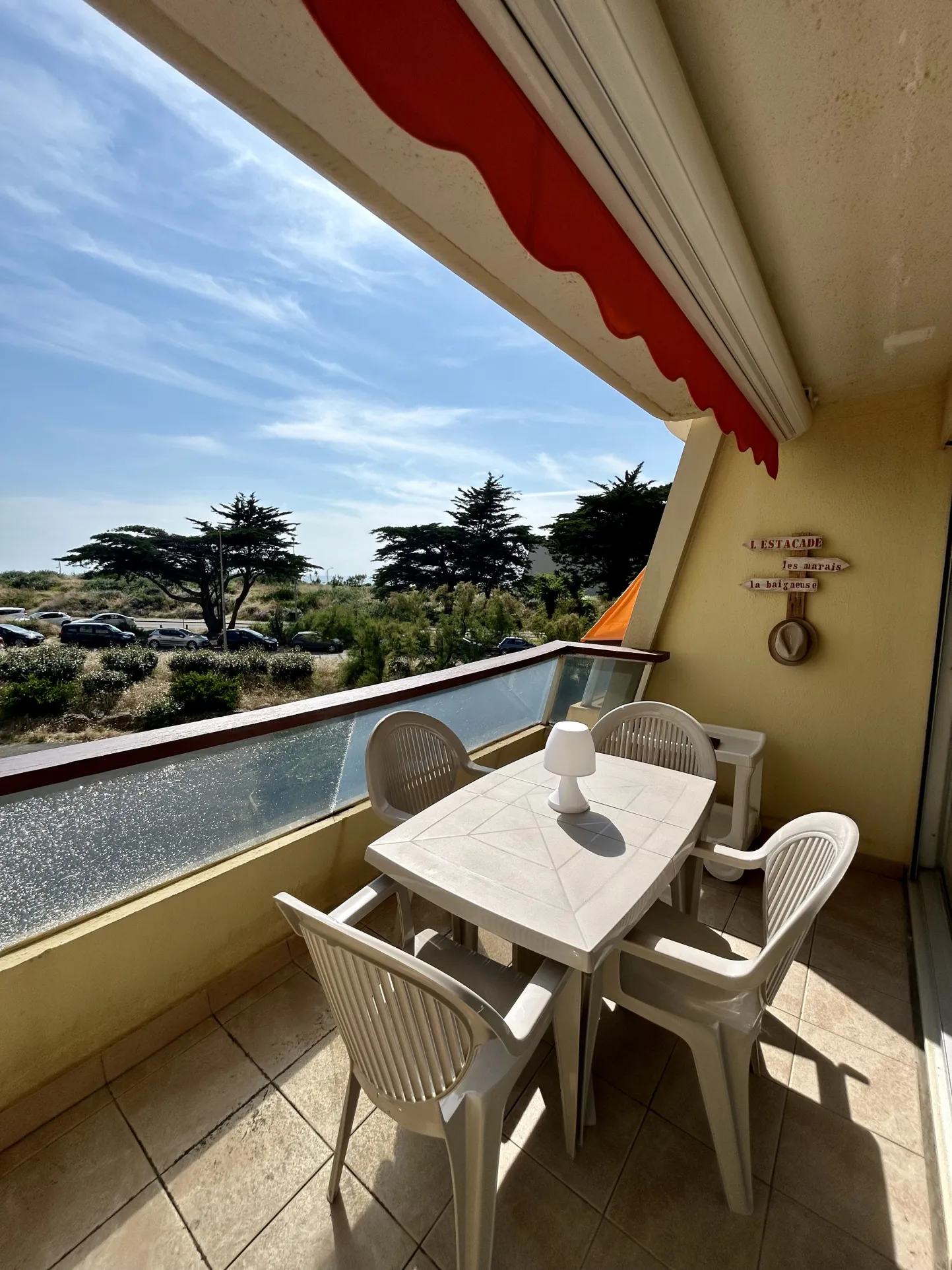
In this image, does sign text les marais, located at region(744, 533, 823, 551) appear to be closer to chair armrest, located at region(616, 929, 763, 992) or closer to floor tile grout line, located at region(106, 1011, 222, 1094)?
chair armrest, located at region(616, 929, 763, 992)

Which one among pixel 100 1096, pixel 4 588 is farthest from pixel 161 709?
pixel 100 1096

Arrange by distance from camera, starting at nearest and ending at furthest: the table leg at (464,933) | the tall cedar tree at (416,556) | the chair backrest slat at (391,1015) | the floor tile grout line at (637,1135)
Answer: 1. the chair backrest slat at (391,1015)
2. the floor tile grout line at (637,1135)
3. the table leg at (464,933)
4. the tall cedar tree at (416,556)

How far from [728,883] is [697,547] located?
83.9 inches

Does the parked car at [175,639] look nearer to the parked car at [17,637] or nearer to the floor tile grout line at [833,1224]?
the parked car at [17,637]

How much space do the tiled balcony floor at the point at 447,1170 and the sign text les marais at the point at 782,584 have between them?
7.04ft

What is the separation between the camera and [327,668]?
2008cm

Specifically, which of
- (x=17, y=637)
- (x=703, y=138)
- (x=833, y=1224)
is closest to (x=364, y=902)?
(x=833, y=1224)

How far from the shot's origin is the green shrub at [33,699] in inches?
621

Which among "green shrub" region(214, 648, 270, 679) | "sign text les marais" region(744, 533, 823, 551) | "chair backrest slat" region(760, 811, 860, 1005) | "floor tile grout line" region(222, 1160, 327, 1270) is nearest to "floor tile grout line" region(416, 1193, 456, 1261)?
"floor tile grout line" region(222, 1160, 327, 1270)

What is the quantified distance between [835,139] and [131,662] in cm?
2145

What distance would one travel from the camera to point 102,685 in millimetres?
16750

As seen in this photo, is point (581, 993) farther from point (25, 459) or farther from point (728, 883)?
point (25, 459)

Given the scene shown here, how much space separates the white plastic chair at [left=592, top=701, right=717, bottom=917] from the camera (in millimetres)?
2186

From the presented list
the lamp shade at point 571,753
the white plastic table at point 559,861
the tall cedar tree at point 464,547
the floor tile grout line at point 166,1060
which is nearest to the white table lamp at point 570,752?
the lamp shade at point 571,753
